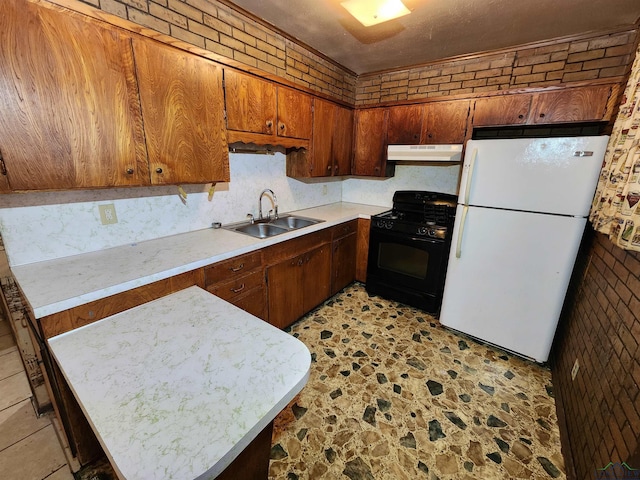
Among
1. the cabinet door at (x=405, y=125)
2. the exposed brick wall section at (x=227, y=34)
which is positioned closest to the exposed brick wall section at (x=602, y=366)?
the cabinet door at (x=405, y=125)

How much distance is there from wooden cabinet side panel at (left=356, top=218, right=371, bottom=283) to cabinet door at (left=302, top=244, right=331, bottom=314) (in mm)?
568

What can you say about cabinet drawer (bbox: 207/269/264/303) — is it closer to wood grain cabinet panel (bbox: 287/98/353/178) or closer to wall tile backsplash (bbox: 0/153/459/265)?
wall tile backsplash (bbox: 0/153/459/265)

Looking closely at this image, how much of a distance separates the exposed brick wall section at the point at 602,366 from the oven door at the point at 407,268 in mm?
985

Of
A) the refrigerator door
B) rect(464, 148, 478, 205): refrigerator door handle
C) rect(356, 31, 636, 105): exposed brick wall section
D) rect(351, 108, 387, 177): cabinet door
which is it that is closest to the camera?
the refrigerator door

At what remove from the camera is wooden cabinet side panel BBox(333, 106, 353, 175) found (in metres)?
2.93

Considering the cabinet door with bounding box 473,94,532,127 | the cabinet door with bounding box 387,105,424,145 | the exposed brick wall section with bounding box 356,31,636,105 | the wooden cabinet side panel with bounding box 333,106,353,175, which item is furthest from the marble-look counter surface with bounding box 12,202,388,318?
the exposed brick wall section with bounding box 356,31,636,105

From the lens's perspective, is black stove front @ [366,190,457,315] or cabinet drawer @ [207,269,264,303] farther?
black stove front @ [366,190,457,315]

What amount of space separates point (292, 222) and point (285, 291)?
30.1 inches

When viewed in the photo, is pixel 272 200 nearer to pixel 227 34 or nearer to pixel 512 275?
pixel 227 34

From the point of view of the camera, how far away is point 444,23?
209 centimetres

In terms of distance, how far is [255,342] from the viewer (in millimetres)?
947

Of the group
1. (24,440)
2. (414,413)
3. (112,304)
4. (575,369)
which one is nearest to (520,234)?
(575,369)

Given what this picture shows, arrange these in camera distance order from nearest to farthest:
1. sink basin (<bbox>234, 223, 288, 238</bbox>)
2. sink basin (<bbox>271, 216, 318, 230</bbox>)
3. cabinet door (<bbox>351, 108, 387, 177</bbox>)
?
sink basin (<bbox>234, 223, 288, 238</bbox>), sink basin (<bbox>271, 216, 318, 230</bbox>), cabinet door (<bbox>351, 108, 387, 177</bbox>)

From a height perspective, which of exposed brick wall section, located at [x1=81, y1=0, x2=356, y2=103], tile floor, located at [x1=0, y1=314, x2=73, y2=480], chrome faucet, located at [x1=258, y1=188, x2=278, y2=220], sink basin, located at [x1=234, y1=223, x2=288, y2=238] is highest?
exposed brick wall section, located at [x1=81, y1=0, x2=356, y2=103]
